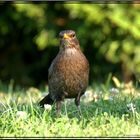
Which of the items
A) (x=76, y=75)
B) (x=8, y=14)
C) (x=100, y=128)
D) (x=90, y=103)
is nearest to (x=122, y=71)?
(x=8, y=14)

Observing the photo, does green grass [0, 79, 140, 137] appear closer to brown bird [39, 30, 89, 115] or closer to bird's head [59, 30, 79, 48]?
brown bird [39, 30, 89, 115]

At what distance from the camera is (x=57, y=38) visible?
38.1ft

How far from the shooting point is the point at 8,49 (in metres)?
13.2

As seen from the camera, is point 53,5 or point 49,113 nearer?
point 49,113

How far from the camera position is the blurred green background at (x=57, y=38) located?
1118cm

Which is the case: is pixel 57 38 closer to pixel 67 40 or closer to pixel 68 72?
pixel 67 40

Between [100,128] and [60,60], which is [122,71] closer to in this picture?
[60,60]

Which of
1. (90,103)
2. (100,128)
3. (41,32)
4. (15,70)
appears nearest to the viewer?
(100,128)

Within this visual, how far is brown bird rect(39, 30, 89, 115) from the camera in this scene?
6285mm

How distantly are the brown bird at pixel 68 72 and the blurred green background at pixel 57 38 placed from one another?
4.48 metres

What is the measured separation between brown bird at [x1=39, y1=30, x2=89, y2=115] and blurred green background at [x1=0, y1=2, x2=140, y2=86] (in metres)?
4.48

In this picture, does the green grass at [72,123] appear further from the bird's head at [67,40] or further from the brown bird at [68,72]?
the bird's head at [67,40]

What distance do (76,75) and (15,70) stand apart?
22.4 feet

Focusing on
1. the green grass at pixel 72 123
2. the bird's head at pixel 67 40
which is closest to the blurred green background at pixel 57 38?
the bird's head at pixel 67 40
